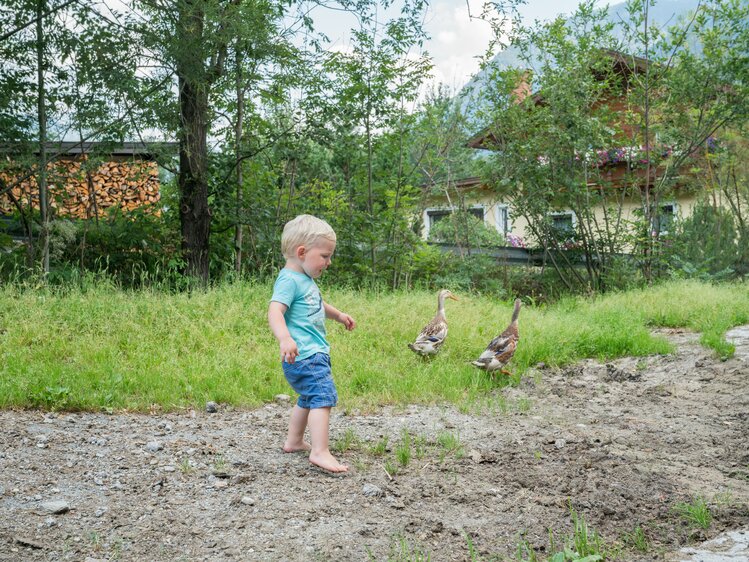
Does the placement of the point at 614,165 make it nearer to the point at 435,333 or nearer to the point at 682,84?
the point at 682,84

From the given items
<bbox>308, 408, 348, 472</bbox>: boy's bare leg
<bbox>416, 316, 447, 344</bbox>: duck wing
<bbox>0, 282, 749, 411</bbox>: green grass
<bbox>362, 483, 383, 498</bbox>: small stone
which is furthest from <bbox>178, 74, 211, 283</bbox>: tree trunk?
<bbox>362, 483, 383, 498</bbox>: small stone

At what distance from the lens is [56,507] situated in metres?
3.60

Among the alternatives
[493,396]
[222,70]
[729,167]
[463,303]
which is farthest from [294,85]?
[729,167]

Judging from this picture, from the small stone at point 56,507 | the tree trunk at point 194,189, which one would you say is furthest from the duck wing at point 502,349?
the tree trunk at point 194,189

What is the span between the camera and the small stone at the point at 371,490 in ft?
12.6

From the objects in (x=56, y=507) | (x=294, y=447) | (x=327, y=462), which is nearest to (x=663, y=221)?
(x=294, y=447)

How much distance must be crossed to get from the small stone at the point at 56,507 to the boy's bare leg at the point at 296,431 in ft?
4.43

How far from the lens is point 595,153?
12.7 m

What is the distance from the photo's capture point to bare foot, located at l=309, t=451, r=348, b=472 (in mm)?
4184

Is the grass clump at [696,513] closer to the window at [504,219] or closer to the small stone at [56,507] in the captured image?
the small stone at [56,507]

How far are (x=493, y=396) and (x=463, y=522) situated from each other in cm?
302

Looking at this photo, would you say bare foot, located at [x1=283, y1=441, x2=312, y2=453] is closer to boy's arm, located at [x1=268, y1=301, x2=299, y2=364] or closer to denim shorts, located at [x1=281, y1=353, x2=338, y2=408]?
denim shorts, located at [x1=281, y1=353, x2=338, y2=408]

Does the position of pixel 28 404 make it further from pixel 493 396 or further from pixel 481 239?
pixel 481 239

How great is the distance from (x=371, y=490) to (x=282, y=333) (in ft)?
3.01
